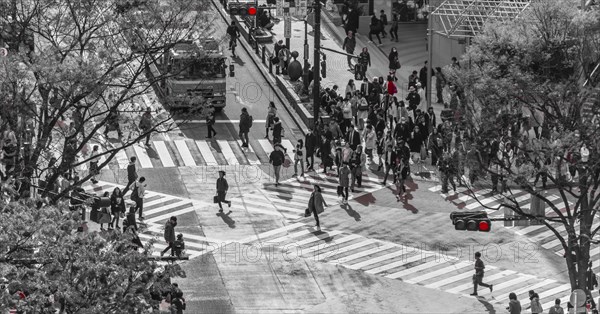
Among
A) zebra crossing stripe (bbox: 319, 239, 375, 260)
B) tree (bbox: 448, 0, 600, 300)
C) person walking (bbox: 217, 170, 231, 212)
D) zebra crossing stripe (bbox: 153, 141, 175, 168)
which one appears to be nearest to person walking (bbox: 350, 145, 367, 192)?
zebra crossing stripe (bbox: 319, 239, 375, 260)

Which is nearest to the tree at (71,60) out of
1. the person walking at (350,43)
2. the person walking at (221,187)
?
the person walking at (221,187)

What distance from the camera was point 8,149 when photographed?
4434 centimetres

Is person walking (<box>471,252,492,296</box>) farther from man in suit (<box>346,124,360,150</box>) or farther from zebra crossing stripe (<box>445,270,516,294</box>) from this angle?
man in suit (<box>346,124,360,150</box>)

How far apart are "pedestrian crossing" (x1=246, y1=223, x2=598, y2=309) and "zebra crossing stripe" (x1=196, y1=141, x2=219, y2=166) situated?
730 cm

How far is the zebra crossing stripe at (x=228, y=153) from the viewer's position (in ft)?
170

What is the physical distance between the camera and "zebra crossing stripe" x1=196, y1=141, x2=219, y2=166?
51.7 meters

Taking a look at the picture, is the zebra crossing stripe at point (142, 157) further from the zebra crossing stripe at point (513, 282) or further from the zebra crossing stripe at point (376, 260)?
the zebra crossing stripe at point (513, 282)

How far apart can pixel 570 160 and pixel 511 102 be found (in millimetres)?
2280

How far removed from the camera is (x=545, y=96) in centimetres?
3650

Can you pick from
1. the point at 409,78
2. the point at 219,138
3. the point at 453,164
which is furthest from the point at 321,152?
the point at 453,164

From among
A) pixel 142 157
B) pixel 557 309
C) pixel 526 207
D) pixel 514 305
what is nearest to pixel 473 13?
pixel 526 207

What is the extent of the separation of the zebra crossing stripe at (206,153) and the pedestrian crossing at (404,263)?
7.30m

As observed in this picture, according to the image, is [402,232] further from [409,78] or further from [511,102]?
[409,78]

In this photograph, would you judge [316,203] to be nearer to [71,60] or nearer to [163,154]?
[163,154]
